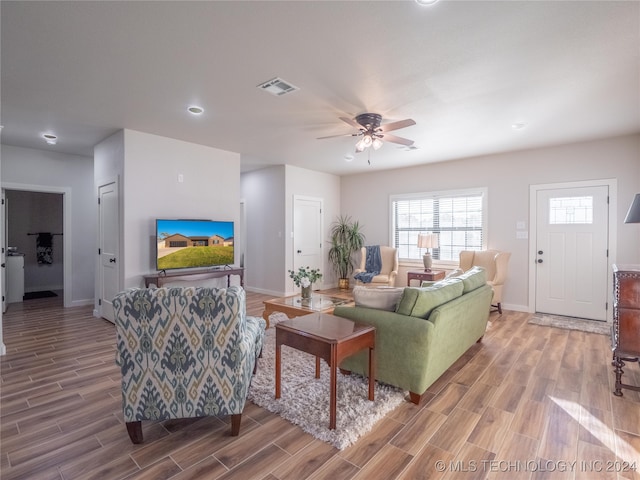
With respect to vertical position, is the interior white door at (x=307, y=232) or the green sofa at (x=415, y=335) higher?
the interior white door at (x=307, y=232)

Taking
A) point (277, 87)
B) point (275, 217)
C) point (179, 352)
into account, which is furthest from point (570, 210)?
point (179, 352)

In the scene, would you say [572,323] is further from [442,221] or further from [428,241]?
[442,221]

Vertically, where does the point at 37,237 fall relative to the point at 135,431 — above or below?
above

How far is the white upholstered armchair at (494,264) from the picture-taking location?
5129mm

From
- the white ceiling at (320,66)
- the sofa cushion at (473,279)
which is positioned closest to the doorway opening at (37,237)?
the white ceiling at (320,66)

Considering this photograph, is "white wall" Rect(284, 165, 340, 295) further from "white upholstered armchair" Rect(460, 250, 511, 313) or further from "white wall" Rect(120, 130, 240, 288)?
"white upholstered armchair" Rect(460, 250, 511, 313)

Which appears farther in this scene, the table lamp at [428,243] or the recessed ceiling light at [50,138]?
the table lamp at [428,243]

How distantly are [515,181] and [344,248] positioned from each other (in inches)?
136

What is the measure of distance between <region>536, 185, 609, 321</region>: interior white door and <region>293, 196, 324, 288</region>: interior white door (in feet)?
13.2

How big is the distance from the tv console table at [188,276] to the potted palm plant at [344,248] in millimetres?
2626

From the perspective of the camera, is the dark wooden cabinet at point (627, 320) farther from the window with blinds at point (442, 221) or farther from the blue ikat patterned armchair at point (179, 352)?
the window with blinds at point (442, 221)

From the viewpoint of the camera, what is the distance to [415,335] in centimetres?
237

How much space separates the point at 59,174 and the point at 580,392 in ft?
24.9

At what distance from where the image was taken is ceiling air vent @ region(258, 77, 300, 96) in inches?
117
